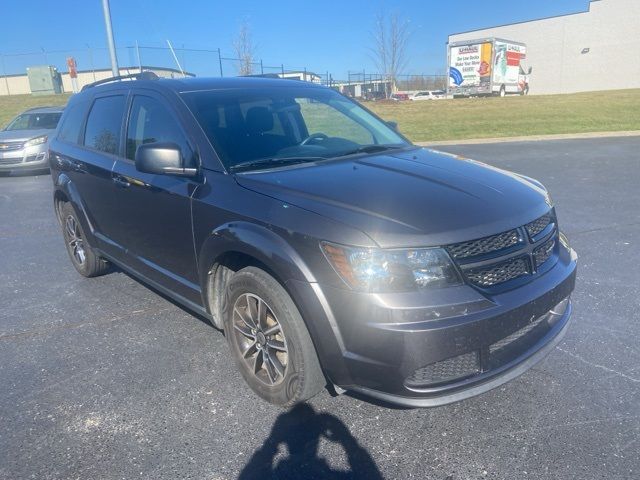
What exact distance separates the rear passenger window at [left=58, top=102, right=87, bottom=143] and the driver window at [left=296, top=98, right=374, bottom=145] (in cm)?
223

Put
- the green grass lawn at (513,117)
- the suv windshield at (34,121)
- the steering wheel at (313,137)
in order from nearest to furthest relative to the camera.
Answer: the steering wheel at (313,137)
the suv windshield at (34,121)
the green grass lawn at (513,117)

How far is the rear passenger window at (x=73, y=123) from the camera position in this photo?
191 inches

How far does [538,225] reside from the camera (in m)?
2.78

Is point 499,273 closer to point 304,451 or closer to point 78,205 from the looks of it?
point 304,451

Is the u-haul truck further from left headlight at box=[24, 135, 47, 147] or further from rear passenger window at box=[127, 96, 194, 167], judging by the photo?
rear passenger window at box=[127, 96, 194, 167]

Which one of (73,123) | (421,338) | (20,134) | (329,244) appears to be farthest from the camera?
(20,134)

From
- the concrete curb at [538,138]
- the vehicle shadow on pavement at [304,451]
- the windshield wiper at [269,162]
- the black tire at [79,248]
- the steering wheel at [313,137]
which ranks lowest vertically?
the vehicle shadow on pavement at [304,451]

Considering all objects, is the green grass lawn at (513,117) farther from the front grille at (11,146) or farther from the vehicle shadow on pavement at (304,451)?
the vehicle shadow on pavement at (304,451)

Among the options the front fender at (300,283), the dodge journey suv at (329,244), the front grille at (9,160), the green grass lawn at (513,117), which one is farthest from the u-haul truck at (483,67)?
the front fender at (300,283)

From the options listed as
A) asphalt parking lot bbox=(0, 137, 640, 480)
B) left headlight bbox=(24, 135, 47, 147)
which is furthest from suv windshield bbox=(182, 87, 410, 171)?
left headlight bbox=(24, 135, 47, 147)

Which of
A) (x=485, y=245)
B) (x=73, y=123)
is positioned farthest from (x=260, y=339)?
(x=73, y=123)

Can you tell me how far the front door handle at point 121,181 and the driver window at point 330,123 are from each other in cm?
144

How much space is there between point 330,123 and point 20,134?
37.9 feet

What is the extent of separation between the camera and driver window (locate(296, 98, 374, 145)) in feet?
13.0
